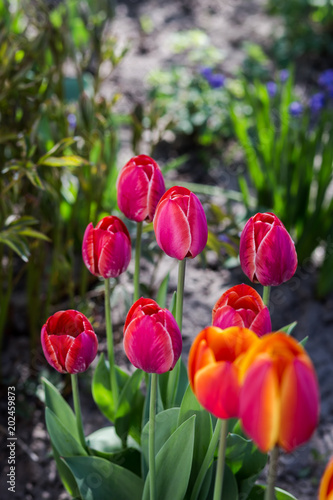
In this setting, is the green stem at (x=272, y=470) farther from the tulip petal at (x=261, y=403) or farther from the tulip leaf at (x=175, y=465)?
the tulip leaf at (x=175, y=465)

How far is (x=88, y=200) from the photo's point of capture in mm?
1640

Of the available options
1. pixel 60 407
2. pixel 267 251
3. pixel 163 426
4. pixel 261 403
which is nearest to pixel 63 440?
pixel 60 407

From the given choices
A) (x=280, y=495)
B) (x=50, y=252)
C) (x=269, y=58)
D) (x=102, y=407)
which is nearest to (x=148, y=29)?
(x=269, y=58)

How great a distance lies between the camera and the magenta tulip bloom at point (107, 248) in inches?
34.4

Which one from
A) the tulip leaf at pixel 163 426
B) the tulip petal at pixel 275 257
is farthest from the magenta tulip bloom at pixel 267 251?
the tulip leaf at pixel 163 426

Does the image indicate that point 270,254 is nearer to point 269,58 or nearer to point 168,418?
point 168,418

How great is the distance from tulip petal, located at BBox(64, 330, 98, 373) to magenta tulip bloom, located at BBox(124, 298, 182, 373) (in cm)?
10

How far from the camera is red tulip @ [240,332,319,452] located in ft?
1.62

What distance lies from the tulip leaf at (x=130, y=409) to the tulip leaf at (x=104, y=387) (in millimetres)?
58

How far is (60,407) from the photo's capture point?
1063mm

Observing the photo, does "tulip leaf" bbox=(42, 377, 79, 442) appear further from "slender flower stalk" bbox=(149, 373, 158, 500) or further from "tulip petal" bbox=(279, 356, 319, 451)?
"tulip petal" bbox=(279, 356, 319, 451)

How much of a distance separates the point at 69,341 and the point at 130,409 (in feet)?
1.12

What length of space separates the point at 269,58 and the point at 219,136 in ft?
3.61

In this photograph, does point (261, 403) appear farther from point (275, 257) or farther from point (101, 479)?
point (101, 479)
